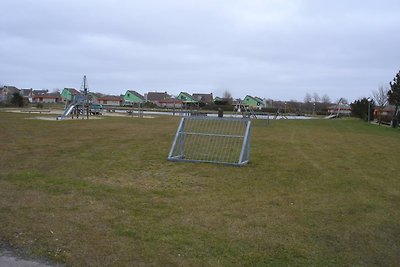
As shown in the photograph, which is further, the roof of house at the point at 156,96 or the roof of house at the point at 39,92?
the roof of house at the point at 39,92

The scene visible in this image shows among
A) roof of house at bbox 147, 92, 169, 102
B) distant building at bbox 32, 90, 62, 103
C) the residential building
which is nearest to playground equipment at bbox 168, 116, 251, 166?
the residential building

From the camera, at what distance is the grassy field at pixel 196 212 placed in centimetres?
480

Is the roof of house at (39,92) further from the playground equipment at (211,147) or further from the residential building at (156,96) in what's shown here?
the playground equipment at (211,147)

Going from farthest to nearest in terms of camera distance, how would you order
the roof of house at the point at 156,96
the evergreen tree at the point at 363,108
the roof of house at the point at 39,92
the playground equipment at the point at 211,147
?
the roof of house at the point at 39,92, the roof of house at the point at 156,96, the evergreen tree at the point at 363,108, the playground equipment at the point at 211,147

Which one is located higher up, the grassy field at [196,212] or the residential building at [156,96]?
the residential building at [156,96]

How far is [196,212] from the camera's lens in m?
6.50

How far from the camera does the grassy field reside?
480 cm

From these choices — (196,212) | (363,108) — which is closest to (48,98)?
(363,108)

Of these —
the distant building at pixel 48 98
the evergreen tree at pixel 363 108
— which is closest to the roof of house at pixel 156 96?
the distant building at pixel 48 98

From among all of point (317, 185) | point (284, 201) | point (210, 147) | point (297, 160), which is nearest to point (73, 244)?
point (284, 201)

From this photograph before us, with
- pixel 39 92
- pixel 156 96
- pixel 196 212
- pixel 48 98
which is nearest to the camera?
pixel 196 212

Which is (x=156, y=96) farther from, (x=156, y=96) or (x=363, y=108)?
(x=363, y=108)

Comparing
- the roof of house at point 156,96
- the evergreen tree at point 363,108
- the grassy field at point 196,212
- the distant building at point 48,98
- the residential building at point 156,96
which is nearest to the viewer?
the grassy field at point 196,212

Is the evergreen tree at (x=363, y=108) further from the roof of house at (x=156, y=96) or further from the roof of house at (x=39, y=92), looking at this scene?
the roof of house at (x=39, y=92)
